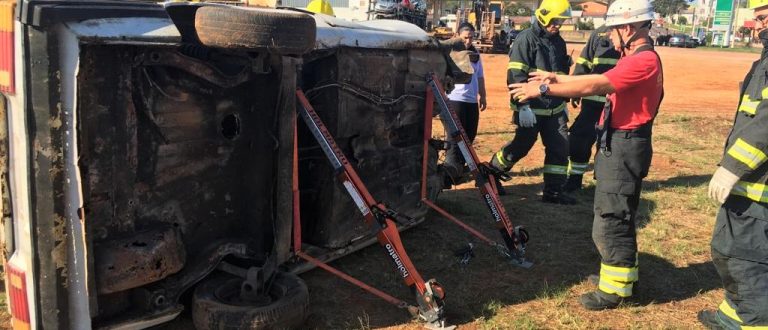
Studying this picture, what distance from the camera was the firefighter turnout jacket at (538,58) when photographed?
20.0 ft

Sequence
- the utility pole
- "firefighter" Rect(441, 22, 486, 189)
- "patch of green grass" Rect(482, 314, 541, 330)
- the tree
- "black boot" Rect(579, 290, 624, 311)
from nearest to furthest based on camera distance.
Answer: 1. "patch of green grass" Rect(482, 314, 541, 330)
2. "black boot" Rect(579, 290, 624, 311)
3. "firefighter" Rect(441, 22, 486, 189)
4. the utility pole
5. the tree

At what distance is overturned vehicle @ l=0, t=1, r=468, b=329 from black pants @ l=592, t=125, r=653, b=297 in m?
1.30

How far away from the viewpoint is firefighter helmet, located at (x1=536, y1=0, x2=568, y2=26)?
6.07 metres

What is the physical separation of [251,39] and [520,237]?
278 cm

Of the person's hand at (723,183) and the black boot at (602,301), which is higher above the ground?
the person's hand at (723,183)

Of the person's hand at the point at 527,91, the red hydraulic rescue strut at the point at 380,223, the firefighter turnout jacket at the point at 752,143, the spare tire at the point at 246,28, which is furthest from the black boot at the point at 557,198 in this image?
the spare tire at the point at 246,28

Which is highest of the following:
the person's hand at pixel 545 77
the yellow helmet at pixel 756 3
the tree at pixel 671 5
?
the tree at pixel 671 5

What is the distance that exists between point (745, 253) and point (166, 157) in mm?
3048

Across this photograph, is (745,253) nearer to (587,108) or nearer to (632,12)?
(632,12)

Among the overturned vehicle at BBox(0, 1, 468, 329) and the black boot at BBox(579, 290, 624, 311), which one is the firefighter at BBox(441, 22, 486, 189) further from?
the overturned vehicle at BBox(0, 1, 468, 329)

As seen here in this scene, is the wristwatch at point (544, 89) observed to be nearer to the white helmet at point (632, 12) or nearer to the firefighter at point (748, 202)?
the white helmet at point (632, 12)

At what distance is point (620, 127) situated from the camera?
3932 millimetres

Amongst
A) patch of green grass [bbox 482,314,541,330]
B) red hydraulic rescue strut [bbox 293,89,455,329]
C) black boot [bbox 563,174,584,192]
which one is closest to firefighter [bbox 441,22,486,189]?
black boot [bbox 563,174,584,192]

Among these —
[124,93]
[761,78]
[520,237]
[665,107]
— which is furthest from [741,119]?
[665,107]
